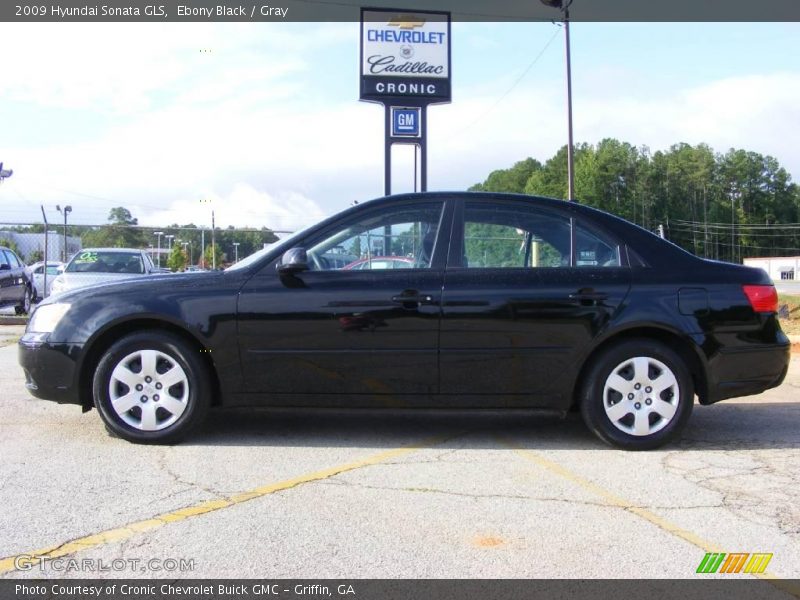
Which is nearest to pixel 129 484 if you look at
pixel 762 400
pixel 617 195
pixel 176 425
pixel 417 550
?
pixel 176 425

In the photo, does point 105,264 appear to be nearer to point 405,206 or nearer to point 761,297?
point 405,206

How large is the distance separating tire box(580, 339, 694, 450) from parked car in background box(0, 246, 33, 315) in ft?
45.2

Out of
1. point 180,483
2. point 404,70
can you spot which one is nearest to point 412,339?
point 180,483

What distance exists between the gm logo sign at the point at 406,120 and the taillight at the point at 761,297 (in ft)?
44.0

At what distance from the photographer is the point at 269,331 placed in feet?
15.6

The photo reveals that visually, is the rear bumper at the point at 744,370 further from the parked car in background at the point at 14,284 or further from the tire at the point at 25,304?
the tire at the point at 25,304

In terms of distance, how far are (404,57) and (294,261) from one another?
14.3 metres

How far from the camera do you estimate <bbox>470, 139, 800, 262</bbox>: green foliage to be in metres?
85.9

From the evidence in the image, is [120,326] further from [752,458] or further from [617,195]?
[617,195]

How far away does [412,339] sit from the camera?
15.6ft

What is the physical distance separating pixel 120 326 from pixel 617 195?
279ft

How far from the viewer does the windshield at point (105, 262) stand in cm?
1325
